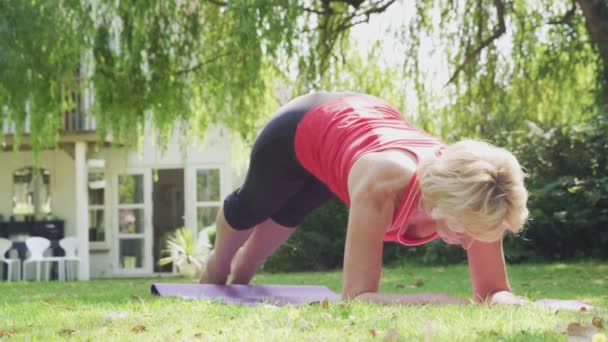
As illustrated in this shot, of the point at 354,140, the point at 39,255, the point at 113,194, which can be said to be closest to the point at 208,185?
the point at 113,194

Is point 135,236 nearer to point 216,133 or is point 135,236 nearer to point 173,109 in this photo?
point 216,133

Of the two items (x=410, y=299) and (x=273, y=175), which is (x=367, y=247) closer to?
(x=410, y=299)

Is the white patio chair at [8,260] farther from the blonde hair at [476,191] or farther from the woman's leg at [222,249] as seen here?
the blonde hair at [476,191]

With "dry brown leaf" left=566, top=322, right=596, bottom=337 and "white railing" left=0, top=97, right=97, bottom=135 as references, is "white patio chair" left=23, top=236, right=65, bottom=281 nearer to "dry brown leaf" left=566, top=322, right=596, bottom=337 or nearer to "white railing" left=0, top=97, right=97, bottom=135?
"white railing" left=0, top=97, right=97, bottom=135

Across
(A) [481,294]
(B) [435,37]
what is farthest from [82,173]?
(A) [481,294]

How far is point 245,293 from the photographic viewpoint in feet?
12.9

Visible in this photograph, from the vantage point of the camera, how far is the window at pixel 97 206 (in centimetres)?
1642

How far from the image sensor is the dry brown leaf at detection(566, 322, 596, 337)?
210cm

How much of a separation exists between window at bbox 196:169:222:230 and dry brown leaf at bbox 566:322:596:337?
1415 cm

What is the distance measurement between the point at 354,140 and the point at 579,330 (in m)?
1.33

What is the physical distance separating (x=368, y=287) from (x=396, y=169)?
0.44 meters

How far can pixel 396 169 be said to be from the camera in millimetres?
2898

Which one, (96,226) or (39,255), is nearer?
(39,255)

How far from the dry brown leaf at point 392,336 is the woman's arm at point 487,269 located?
1110 millimetres
